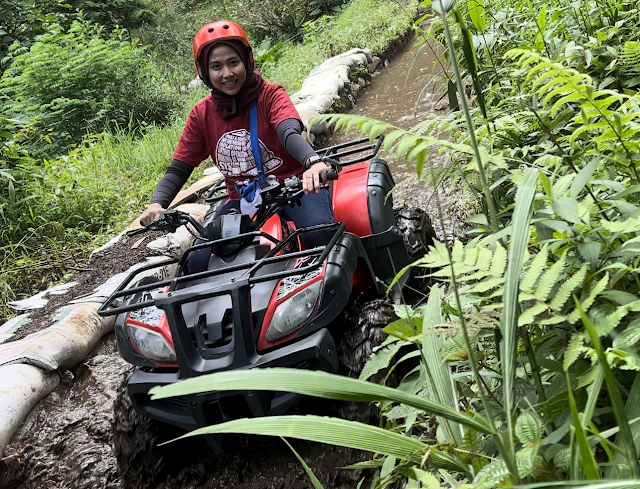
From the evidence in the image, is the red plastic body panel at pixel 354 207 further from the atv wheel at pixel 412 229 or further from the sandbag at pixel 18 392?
the sandbag at pixel 18 392

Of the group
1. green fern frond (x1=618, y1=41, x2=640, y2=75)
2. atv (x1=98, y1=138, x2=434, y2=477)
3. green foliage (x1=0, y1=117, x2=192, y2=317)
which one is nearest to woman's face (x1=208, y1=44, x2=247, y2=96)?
atv (x1=98, y1=138, x2=434, y2=477)

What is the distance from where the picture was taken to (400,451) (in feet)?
2.85

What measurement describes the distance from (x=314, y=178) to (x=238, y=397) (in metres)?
0.93

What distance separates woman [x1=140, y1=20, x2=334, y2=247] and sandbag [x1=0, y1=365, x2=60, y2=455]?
1118mm

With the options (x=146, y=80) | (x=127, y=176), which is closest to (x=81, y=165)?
(x=127, y=176)

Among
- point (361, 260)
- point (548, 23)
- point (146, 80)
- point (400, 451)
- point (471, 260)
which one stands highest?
point (146, 80)

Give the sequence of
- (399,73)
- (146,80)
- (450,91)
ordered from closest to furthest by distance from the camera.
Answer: (450,91) → (399,73) → (146,80)

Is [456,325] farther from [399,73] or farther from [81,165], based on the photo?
[399,73]

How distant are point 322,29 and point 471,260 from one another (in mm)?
12486

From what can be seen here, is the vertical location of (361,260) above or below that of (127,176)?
below

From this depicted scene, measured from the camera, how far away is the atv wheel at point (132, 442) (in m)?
2.29

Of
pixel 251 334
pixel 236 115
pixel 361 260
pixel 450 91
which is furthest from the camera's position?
pixel 236 115

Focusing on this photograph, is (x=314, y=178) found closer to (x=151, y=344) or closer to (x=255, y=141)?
(x=255, y=141)

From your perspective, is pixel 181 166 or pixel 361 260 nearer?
pixel 361 260
